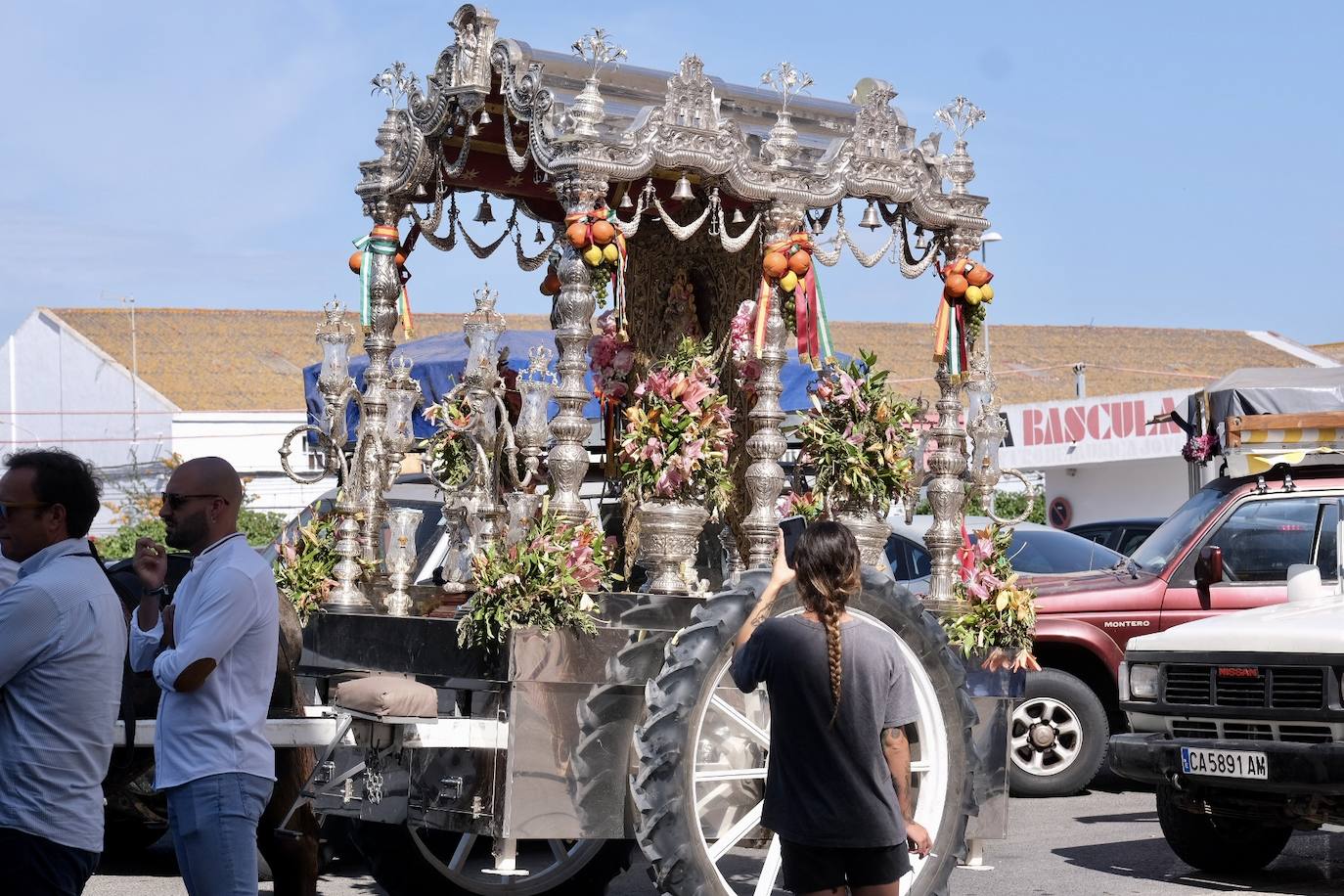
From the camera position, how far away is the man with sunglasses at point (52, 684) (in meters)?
4.34

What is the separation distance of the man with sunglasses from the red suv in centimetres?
783

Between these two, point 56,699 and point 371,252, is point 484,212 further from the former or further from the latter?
point 56,699

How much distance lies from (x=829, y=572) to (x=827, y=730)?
0.47 meters

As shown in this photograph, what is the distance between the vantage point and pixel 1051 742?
462 inches

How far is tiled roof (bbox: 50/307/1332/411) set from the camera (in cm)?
3944

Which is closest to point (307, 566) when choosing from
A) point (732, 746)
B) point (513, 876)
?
point (513, 876)

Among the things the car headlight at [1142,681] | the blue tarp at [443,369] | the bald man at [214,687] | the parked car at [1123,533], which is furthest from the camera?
the parked car at [1123,533]

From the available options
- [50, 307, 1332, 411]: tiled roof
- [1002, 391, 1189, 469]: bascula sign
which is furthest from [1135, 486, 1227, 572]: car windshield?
[50, 307, 1332, 411]: tiled roof

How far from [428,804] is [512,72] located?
3229 mm

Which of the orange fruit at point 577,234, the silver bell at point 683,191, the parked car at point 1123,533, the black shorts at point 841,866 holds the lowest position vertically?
the black shorts at point 841,866

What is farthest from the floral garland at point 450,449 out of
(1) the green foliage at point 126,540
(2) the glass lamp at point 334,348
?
(1) the green foliage at point 126,540

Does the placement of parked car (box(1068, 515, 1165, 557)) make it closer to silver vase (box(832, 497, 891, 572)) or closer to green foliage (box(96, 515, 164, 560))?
silver vase (box(832, 497, 891, 572))

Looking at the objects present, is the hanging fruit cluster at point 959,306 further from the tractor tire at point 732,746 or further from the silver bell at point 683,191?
the tractor tire at point 732,746

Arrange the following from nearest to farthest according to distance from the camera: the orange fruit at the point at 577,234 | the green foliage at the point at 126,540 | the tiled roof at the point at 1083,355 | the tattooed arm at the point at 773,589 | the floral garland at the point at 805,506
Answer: the tattooed arm at the point at 773,589
the orange fruit at the point at 577,234
the floral garland at the point at 805,506
the green foliage at the point at 126,540
the tiled roof at the point at 1083,355
